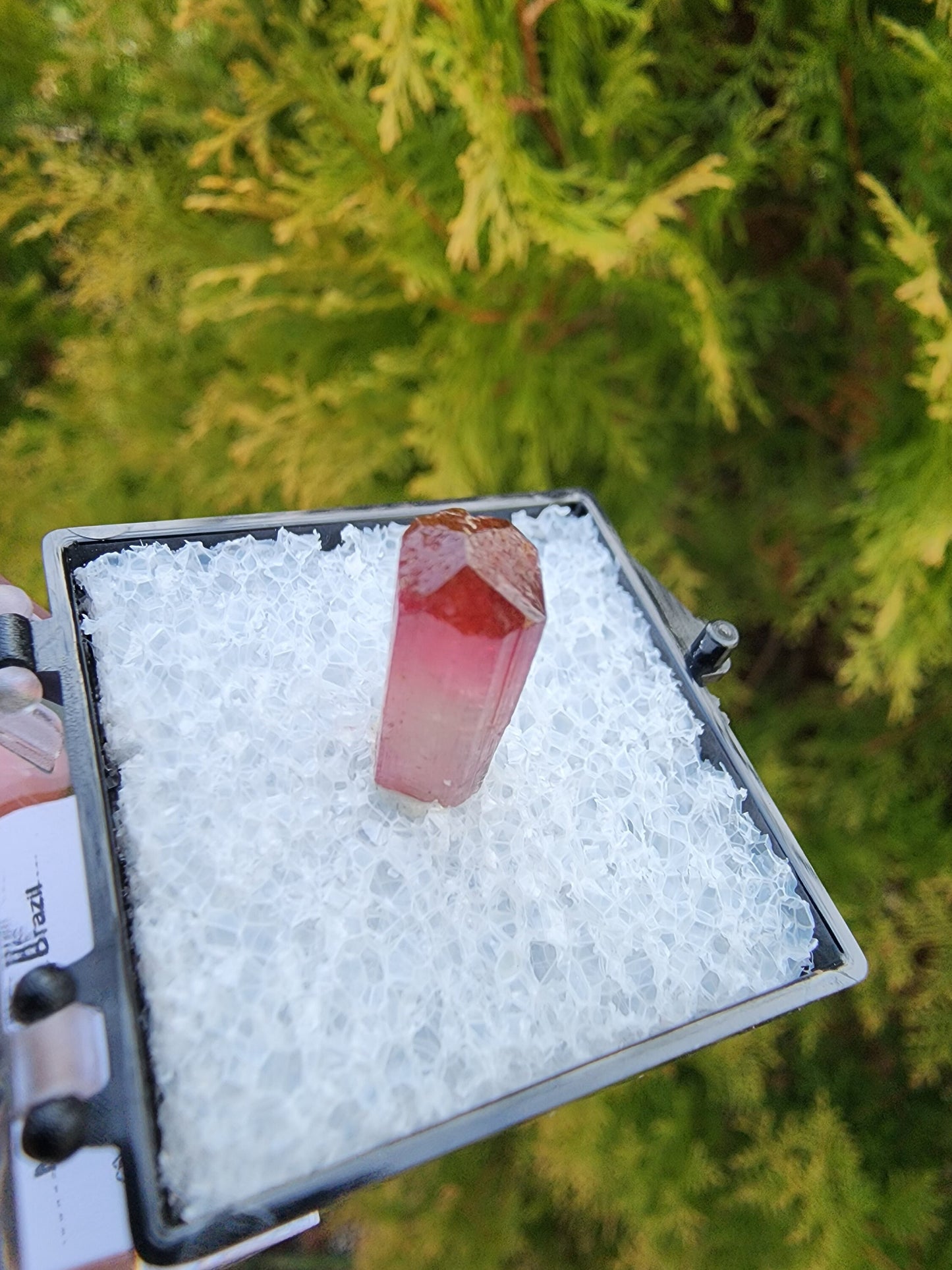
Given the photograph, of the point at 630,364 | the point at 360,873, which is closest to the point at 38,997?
the point at 360,873

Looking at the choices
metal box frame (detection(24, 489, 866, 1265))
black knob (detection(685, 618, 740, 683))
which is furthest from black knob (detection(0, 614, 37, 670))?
black knob (detection(685, 618, 740, 683))

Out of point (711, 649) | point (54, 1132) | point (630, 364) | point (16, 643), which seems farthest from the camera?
point (630, 364)

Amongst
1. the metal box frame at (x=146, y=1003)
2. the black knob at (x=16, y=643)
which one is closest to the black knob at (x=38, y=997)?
the metal box frame at (x=146, y=1003)

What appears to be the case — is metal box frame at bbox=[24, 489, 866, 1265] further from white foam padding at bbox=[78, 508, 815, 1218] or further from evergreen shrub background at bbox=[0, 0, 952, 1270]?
evergreen shrub background at bbox=[0, 0, 952, 1270]

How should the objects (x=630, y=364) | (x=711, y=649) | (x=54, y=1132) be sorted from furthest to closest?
(x=630, y=364)
(x=711, y=649)
(x=54, y=1132)

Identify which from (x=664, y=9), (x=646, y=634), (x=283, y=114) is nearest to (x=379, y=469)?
(x=283, y=114)

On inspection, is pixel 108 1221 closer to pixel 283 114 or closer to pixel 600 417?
pixel 600 417

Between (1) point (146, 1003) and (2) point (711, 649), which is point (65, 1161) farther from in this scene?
(2) point (711, 649)
